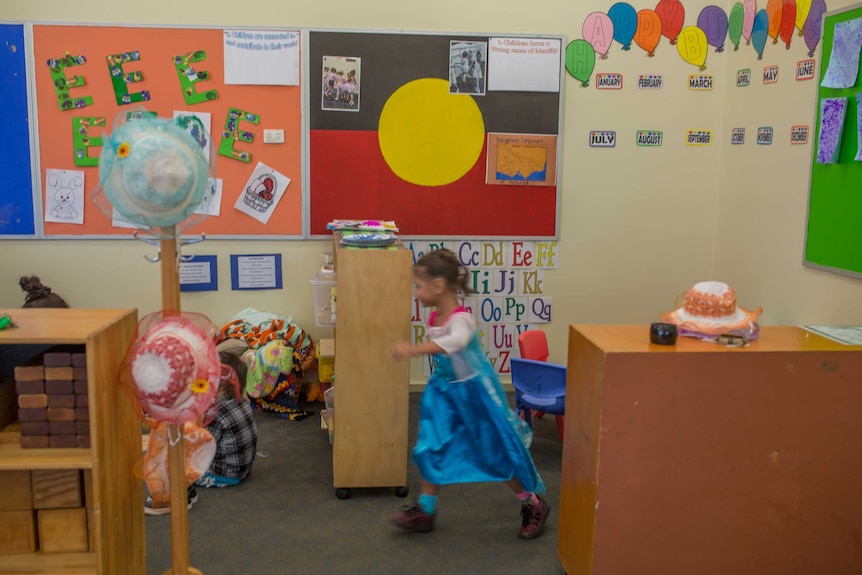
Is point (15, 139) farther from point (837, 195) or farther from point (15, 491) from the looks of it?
point (837, 195)

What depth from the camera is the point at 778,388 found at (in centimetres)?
246

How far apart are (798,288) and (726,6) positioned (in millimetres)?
1894

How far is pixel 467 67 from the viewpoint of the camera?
486 cm

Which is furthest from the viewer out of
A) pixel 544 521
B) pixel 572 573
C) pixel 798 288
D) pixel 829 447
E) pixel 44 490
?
pixel 798 288

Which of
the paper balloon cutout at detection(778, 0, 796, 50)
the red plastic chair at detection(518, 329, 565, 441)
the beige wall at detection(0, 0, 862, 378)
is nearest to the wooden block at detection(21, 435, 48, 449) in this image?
the red plastic chair at detection(518, 329, 565, 441)

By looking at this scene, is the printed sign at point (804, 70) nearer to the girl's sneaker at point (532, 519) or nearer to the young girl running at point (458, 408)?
the young girl running at point (458, 408)

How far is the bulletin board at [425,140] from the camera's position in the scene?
4.81m

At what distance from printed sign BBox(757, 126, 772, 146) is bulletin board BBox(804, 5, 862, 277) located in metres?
0.53

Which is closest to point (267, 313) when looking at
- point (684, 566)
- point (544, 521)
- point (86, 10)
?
point (86, 10)

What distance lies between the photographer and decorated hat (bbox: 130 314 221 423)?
2.08 metres

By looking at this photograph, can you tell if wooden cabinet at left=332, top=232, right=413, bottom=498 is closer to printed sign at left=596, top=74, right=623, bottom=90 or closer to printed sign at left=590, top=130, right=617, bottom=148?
printed sign at left=590, top=130, right=617, bottom=148

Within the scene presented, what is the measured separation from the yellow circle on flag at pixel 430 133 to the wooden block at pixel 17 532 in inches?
120

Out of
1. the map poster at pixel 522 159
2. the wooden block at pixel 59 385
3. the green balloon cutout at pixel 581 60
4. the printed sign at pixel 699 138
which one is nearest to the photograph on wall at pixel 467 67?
the map poster at pixel 522 159

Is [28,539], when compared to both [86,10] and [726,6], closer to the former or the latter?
[86,10]
